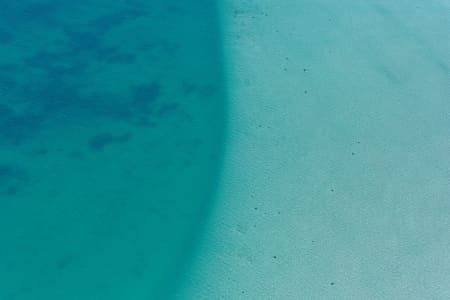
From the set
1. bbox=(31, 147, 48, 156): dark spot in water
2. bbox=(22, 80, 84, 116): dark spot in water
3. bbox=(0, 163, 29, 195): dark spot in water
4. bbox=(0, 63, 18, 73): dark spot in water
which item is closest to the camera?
bbox=(0, 163, 29, 195): dark spot in water

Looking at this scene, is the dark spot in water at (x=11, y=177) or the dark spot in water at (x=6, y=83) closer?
the dark spot in water at (x=11, y=177)

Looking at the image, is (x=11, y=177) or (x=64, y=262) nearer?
(x=64, y=262)

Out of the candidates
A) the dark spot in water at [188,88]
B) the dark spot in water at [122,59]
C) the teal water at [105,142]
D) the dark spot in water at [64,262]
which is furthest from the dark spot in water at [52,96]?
the dark spot in water at [64,262]

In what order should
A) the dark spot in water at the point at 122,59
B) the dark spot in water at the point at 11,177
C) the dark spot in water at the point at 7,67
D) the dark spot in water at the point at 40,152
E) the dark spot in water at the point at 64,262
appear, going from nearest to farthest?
the dark spot in water at the point at 64,262, the dark spot in water at the point at 11,177, the dark spot in water at the point at 40,152, the dark spot in water at the point at 7,67, the dark spot in water at the point at 122,59

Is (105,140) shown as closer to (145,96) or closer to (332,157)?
(145,96)

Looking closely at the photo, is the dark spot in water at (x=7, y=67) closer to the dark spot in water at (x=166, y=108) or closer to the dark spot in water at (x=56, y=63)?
the dark spot in water at (x=56, y=63)

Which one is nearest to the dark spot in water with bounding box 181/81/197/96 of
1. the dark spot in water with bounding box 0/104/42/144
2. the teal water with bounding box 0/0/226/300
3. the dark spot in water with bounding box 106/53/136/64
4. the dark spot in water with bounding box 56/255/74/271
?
the teal water with bounding box 0/0/226/300

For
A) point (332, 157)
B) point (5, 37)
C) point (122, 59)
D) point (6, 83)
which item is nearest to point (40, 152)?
point (6, 83)

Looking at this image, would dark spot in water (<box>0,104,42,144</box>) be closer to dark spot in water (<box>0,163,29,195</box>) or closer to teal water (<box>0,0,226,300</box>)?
teal water (<box>0,0,226,300</box>)
